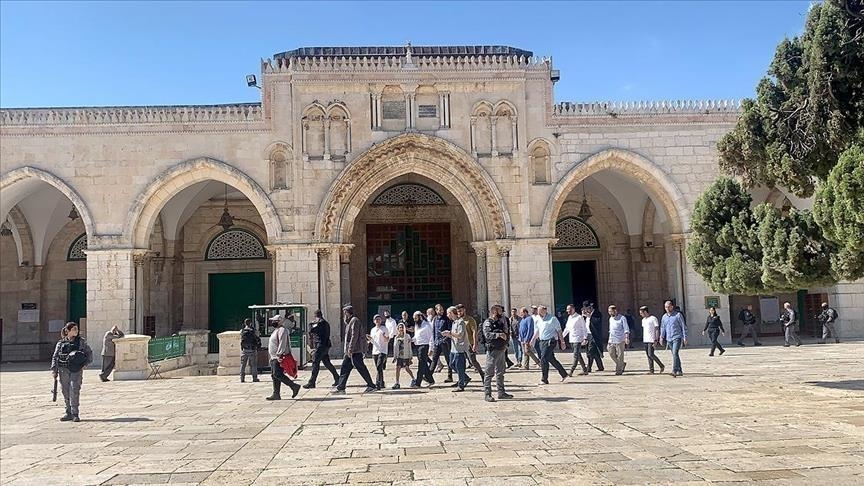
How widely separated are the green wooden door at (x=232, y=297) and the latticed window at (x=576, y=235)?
30.9 feet

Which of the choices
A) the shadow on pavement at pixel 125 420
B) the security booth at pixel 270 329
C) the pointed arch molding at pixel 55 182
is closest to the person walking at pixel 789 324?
the security booth at pixel 270 329

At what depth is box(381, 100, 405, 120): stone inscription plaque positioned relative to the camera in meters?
17.7

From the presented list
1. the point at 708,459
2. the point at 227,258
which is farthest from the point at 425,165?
the point at 708,459

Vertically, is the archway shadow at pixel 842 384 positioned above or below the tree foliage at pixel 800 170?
below

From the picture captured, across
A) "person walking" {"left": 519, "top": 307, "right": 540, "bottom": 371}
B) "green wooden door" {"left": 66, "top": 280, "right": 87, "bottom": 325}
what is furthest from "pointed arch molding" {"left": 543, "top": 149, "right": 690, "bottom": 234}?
"green wooden door" {"left": 66, "top": 280, "right": 87, "bottom": 325}

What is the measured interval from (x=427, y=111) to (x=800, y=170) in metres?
10.3

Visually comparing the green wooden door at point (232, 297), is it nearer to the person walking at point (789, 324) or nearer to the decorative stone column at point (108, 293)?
the decorative stone column at point (108, 293)

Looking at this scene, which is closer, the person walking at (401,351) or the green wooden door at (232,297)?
the person walking at (401,351)

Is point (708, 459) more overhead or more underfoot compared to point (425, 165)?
more underfoot

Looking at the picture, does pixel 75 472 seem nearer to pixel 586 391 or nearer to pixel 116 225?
pixel 586 391

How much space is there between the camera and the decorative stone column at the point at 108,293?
16719mm

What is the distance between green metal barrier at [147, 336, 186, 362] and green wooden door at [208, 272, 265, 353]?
17.5 feet

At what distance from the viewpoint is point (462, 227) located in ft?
70.4

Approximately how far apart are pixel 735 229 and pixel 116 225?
45.4ft
